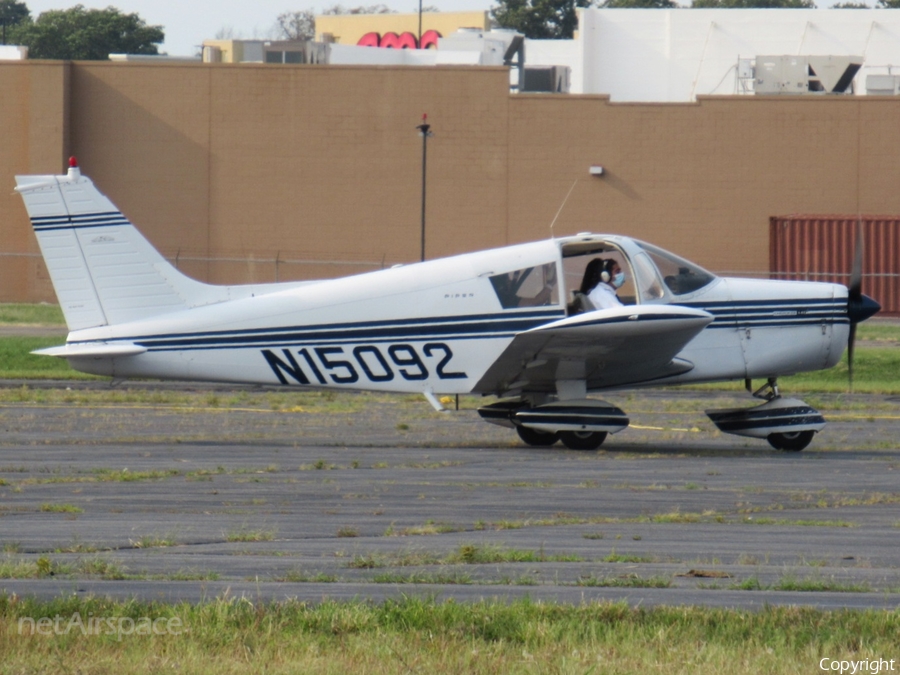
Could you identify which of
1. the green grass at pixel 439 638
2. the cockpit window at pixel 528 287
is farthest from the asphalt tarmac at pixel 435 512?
the cockpit window at pixel 528 287

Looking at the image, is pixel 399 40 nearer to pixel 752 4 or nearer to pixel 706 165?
pixel 752 4

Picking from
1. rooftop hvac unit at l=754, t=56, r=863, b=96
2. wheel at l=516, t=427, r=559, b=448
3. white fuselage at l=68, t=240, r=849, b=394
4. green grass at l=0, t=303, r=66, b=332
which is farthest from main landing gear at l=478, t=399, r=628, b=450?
rooftop hvac unit at l=754, t=56, r=863, b=96

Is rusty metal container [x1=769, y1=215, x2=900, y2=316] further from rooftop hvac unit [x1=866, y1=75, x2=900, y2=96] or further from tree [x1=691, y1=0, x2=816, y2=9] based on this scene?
tree [x1=691, y1=0, x2=816, y2=9]

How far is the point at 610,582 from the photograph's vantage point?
7.18 meters

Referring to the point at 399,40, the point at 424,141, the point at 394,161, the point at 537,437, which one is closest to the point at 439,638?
the point at 537,437

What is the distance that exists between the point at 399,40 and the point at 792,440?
→ 63.7 metres

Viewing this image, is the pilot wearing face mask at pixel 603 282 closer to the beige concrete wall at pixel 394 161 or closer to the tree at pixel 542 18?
the beige concrete wall at pixel 394 161

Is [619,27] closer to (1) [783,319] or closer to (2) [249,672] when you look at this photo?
(1) [783,319]

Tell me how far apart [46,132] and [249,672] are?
3845 cm

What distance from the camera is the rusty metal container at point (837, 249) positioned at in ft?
127

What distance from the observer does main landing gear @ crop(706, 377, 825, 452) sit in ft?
45.5

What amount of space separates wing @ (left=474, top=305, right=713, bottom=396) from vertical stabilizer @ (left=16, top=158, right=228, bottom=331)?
12.3ft

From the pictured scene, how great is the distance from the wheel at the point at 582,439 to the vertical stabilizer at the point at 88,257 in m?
4.49

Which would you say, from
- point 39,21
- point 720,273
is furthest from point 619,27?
point 39,21
